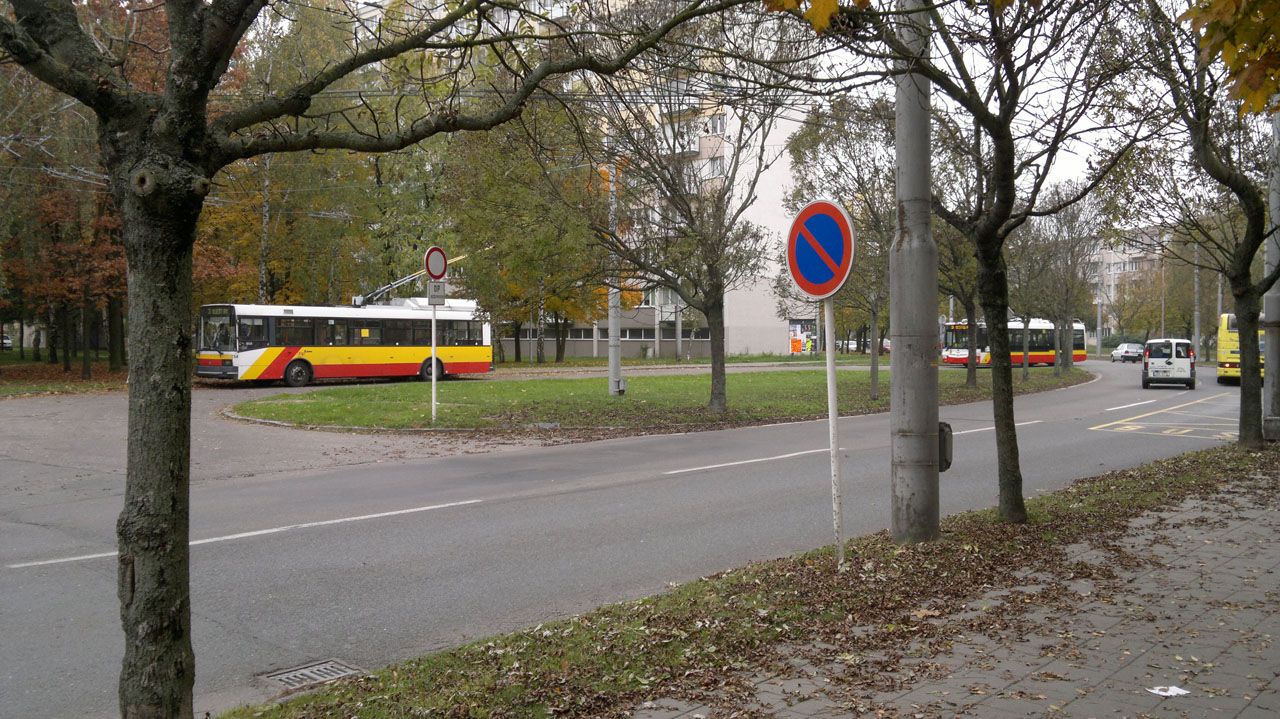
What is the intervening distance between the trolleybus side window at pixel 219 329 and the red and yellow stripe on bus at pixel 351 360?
0.31 m

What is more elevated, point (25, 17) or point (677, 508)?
point (25, 17)

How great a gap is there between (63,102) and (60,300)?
39.9 feet

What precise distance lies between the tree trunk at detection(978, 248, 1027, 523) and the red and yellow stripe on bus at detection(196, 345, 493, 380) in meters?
28.3

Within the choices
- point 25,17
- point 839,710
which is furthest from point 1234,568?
point 25,17

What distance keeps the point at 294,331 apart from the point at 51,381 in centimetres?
852

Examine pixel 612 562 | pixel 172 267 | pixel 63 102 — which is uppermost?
pixel 63 102

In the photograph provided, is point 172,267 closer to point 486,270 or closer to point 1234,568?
point 1234,568

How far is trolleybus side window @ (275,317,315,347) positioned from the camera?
31719 mm

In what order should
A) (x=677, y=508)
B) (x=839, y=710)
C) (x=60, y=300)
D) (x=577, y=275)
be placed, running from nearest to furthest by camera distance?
(x=839, y=710)
(x=677, y=508)
(x=577, y=275)
(x=60, y=300)

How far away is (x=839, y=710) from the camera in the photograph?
4.14 meters

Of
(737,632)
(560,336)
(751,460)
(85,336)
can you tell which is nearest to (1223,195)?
(751,460)

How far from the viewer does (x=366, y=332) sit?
3472 centimetres

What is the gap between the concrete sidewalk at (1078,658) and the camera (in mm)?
4195

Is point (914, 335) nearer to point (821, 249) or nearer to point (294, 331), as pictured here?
point (821, 249)
